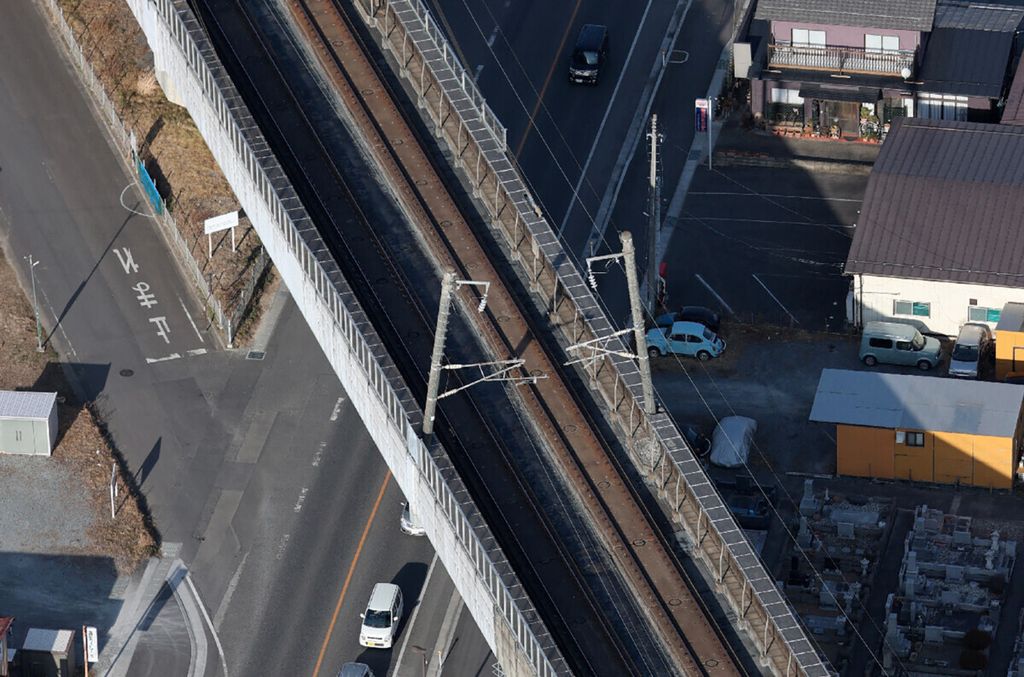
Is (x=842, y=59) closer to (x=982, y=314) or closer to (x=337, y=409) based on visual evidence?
(x=982, y=314)

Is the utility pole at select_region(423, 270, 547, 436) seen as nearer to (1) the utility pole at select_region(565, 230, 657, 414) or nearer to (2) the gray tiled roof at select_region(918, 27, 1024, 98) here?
(1) the utility pole at select_region(565, 230, 657, 414)

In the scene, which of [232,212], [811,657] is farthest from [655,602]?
[232,212]

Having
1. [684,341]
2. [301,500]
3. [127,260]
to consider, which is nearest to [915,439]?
[684,341]

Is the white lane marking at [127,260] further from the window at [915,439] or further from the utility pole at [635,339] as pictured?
the window at [915,439]

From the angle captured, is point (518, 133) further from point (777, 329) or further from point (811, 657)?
point (811, 657)

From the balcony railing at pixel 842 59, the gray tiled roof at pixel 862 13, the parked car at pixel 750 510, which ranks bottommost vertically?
the parked car at pixel 750 510

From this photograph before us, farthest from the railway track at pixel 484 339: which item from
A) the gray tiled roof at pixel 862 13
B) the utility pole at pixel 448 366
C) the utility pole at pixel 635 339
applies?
the gray tiled roof at pixel 862 13

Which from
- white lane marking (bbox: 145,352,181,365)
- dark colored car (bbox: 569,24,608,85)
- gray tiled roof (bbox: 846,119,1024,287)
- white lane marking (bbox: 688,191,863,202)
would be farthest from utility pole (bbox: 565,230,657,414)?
dark colored car (bbox: 569,24,608,85)
